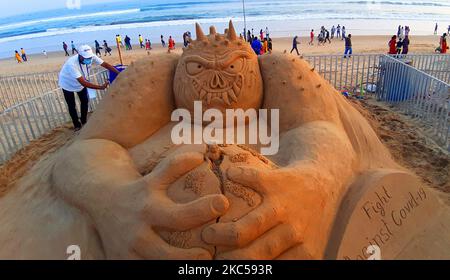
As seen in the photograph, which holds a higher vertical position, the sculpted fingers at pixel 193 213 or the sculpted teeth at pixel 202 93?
the sculpted teeth at pixel 202 93

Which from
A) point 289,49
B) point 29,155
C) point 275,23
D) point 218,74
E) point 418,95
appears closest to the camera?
point 218,74

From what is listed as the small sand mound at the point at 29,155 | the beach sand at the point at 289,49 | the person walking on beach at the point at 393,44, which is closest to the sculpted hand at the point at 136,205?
the small sand mound at the point at 29,155

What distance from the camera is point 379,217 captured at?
271 cm

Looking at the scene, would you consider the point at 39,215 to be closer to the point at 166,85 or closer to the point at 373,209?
the point at 166,85

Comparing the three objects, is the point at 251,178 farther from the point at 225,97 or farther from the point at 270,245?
the point at 225,97

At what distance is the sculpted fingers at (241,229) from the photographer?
6.55 ft

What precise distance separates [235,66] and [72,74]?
2961 millimetres

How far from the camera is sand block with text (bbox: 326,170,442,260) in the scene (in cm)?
252

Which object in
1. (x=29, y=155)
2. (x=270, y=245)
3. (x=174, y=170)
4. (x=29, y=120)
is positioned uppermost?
(x=174, y=170)

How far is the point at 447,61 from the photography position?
791cm

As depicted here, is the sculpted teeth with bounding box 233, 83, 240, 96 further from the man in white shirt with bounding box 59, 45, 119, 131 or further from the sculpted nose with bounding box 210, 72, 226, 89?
the man in white shirt with bounding box 59, 45, 119, 131

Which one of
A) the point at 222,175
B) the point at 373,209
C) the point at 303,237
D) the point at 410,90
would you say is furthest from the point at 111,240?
the point at 410,90

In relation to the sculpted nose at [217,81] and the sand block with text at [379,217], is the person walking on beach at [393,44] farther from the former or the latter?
the sculpted nose at [217,81]

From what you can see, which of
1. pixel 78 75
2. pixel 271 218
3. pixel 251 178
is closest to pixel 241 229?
pixel 271 218
